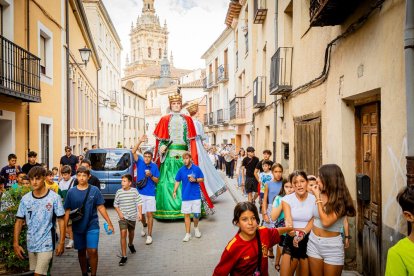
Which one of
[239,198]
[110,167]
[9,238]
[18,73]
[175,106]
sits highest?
[18,73]

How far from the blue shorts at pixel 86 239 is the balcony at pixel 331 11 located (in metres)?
4.25

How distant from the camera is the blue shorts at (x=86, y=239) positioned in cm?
555

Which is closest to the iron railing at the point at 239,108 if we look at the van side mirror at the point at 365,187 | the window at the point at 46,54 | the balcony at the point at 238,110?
the balcony at the point at 238,110

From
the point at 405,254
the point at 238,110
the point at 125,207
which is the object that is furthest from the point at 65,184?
the point at 238,110

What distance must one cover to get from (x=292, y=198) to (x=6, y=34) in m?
8.37

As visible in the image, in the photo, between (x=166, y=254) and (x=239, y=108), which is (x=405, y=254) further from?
(x=239, y=108)

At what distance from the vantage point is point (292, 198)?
4.90m

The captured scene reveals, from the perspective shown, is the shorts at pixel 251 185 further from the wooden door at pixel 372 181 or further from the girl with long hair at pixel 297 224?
the girl with long hair at pixel 297 224

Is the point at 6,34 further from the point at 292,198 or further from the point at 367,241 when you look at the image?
the point at 367,241

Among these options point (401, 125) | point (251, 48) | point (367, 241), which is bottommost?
point (367, 241)

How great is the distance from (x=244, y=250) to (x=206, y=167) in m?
8.06

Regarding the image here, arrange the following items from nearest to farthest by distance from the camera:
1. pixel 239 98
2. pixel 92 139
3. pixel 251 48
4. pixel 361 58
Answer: pixel 361 58
pixel 251 48
pixel 239 98
pixel 92 139

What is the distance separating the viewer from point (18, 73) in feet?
32.3

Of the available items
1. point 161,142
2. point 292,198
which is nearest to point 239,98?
point 161,142
